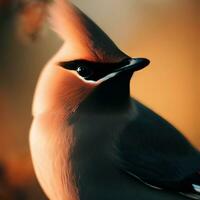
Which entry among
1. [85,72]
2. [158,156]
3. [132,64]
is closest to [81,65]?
[85,72]

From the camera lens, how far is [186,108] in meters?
1.25

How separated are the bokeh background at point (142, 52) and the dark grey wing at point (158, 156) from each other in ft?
0.16

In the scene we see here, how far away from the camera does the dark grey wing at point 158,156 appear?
1156 millimetres

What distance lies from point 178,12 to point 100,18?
21 cm

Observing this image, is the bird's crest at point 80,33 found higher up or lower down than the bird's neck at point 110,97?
higher up

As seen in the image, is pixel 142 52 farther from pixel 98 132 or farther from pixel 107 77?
pixel 98 132

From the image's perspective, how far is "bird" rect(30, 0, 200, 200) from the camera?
3.81 feet

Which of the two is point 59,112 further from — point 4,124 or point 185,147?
point 185,147

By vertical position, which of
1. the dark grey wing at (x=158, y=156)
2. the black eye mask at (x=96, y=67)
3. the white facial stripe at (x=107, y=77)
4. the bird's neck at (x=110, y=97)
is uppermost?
the black eye mask at (x=96, y=67)

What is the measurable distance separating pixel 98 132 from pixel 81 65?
174 mm

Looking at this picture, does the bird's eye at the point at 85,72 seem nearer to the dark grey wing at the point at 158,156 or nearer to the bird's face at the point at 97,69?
the bird's face at the point at 97,69

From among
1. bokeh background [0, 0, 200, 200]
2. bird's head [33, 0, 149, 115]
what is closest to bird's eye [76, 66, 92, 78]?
bird's head [33, 0, 149, 115]

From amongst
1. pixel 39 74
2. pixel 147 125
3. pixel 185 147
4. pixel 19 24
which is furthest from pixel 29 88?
pixel 185 147

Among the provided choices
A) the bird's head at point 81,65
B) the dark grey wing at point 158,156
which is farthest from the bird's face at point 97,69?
the dark grey wing at point 158,156
